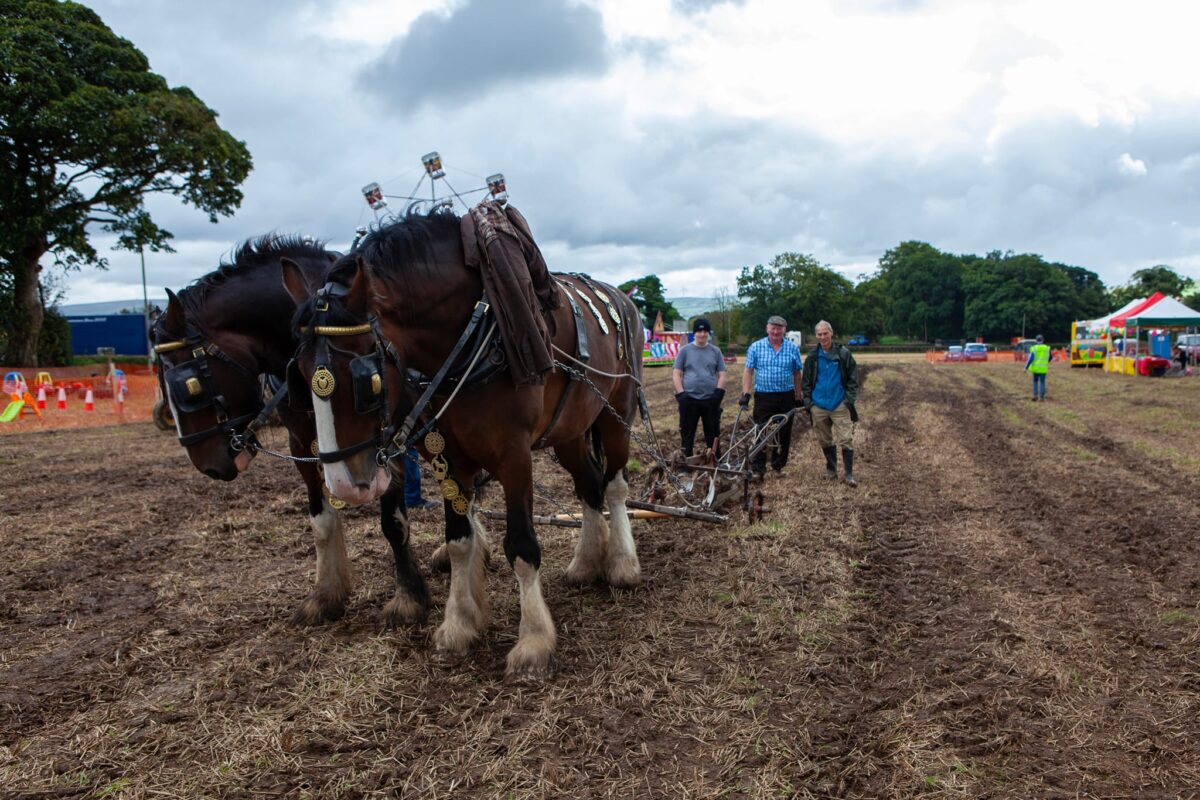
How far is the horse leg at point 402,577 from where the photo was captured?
4223 mm

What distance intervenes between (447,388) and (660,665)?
66.1 inches

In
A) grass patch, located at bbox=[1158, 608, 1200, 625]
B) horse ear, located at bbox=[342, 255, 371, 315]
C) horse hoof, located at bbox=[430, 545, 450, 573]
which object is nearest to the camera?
horse ear, located at bbox=[342, 255, 371, 315]

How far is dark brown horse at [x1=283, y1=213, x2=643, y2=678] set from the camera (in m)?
2.99

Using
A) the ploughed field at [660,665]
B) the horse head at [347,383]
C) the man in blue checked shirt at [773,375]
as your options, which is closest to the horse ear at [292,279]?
the horse head at [347,383]

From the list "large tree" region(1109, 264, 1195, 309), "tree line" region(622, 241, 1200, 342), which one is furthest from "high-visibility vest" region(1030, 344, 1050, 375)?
"large tree" region(1109, 264, 1195, 309)

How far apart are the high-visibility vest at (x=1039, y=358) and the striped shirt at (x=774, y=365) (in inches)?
479

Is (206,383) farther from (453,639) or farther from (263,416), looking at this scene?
(453,639)

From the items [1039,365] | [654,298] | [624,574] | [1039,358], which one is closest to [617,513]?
[624,574]

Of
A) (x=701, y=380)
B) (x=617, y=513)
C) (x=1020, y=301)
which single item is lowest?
(x=617, y=513)

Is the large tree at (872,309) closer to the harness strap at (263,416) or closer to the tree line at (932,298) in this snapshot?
the tree line at (932,298)

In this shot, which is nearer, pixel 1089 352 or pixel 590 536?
pixel 590 536

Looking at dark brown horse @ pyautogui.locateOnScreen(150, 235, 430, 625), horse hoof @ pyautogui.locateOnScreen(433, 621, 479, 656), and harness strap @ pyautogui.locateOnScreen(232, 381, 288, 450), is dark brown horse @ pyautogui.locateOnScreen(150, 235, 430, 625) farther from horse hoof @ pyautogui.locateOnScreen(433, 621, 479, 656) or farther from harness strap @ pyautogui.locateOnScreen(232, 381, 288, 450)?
horse hoof @ pyautogui.locateOnScreen(433, 621, 479, 656)

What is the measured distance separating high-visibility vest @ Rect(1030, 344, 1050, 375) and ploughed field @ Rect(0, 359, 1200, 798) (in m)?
11.9

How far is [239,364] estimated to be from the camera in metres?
3.81
